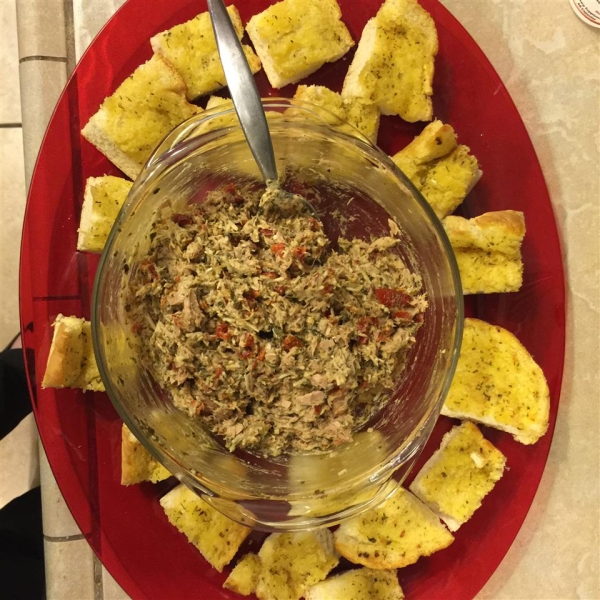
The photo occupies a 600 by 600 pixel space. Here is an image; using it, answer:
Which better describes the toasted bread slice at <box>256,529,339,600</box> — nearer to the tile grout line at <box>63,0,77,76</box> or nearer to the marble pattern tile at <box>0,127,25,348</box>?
the marble pattern tile at <box>0,127,25,348</box>

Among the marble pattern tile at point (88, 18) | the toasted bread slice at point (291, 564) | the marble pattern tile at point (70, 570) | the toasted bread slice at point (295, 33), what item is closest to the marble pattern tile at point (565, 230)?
the toasted bread slice at point (295, 33)

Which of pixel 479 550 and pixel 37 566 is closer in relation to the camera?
pixel 479 550

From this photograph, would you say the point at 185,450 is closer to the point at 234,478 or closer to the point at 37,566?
the point at 234,478

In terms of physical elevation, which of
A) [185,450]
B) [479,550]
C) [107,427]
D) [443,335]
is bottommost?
[479,550]

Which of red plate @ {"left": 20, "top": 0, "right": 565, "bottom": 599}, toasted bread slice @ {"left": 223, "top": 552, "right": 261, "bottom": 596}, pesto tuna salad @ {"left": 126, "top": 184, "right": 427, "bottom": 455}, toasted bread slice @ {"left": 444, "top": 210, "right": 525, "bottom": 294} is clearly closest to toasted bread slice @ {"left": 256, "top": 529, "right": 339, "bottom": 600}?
toasted bread slice @ {"left": 223, "top": 552, "right": 261, "bottom": 596}

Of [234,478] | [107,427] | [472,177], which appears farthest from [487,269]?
[107,427]

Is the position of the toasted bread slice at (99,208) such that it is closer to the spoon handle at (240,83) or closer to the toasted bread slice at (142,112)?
the toasted bread slice at (142,112)

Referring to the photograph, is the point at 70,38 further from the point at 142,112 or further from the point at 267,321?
the point at 267,321

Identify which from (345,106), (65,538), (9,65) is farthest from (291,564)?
(9,65)
